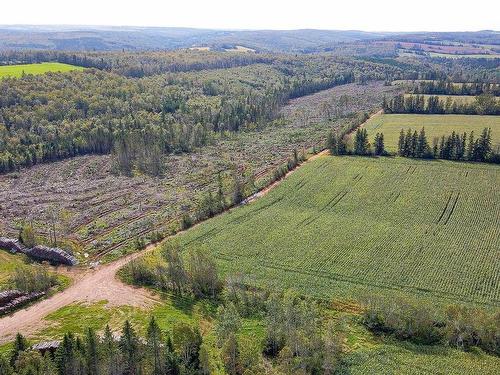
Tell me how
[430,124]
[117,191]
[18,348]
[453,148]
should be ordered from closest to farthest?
[18,348], [117,191], [453,148], [430,124]

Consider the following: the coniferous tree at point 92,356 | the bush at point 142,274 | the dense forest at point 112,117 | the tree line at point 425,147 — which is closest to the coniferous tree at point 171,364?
the coniferous tree at point 92,356

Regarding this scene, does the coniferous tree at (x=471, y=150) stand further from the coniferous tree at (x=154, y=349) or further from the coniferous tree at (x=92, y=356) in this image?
the coniferous tree at (x=92, y=356)

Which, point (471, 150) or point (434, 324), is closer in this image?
point (434, 324)

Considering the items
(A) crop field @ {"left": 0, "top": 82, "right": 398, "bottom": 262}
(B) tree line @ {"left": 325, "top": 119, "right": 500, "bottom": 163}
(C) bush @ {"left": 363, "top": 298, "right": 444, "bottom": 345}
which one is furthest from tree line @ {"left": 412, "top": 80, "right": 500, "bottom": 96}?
(C) bush @ {"left": 363, "top": 298, "right": 444, "bottom": 345}

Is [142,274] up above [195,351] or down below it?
below

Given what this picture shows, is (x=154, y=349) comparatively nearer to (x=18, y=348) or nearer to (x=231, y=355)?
(x=231, y=355)

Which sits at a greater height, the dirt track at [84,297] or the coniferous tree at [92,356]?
the coniferous tree at [92,356]

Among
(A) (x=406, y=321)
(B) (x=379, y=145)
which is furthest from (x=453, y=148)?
(A) (x=406, y=321)
